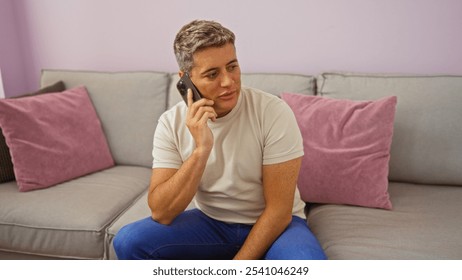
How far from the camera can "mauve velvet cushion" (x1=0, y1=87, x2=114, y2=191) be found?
1.57 metres

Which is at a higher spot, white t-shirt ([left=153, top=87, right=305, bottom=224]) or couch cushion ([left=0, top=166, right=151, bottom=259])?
white t-shirt ([left=153, top=87, right=305, bottom=224])

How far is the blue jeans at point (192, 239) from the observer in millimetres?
1102

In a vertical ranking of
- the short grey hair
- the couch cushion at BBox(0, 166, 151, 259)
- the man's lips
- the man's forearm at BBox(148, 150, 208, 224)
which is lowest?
the couch cushion at BBox(0, 166, 151, 259)

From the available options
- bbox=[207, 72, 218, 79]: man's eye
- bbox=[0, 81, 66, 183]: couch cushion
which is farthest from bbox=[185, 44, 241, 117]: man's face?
bbox=[0, 81, 66, 183]: couch cushion

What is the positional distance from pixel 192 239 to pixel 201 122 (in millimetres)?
354

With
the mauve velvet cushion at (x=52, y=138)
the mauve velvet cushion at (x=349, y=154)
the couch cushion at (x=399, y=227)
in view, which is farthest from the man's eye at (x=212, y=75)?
the mauve velvet cushion at (x=52, y=138)

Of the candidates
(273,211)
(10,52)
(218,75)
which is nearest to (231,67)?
(218,75)

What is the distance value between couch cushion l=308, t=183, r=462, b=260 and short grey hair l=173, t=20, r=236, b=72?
0.69m

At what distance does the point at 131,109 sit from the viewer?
1.85 metres

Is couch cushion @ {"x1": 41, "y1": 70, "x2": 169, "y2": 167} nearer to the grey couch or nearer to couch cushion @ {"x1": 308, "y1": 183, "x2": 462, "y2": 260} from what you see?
the grey couch

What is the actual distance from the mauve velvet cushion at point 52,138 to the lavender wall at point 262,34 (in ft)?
1.42

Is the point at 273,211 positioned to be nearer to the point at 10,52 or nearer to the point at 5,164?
the point at 5,164
